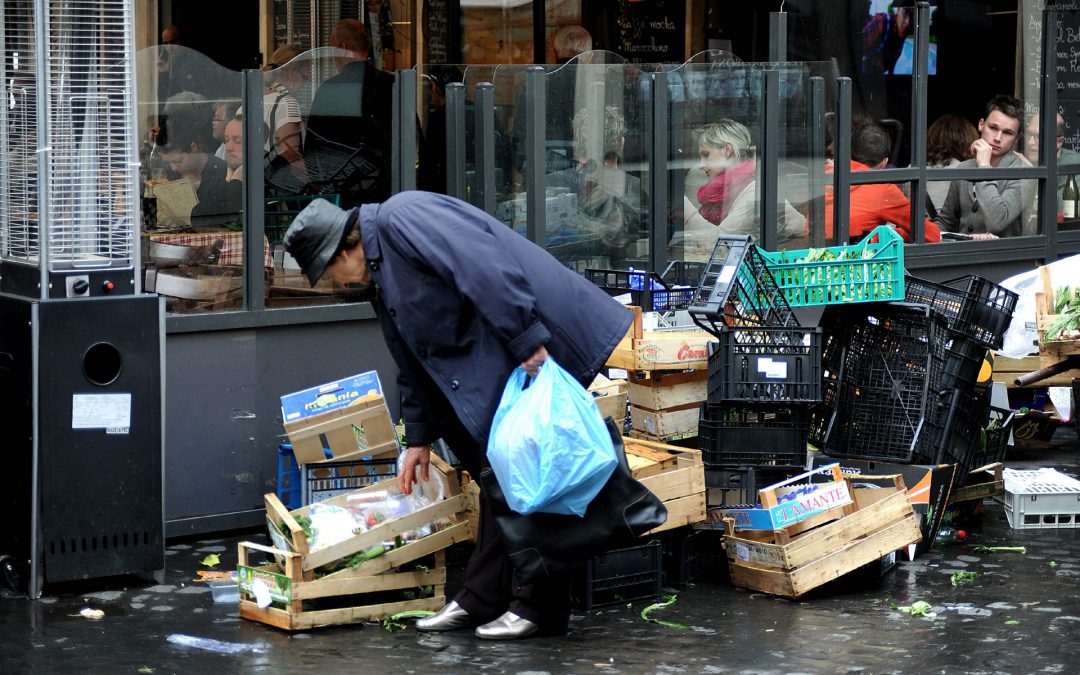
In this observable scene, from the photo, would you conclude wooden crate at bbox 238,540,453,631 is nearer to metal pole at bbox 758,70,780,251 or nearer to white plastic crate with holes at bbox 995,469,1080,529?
white plastic crate with holes at bbox 995,469,1080,529

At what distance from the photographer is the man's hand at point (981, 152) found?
1072 centimetres

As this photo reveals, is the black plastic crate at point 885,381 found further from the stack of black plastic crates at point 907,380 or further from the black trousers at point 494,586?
the black trousers at point 494,586

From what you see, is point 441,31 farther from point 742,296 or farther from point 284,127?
point 742,296

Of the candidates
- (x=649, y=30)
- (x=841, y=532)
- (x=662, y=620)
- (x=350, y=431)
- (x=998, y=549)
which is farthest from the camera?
(x=649, y=30)

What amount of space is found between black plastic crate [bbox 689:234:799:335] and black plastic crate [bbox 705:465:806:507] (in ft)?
2.07

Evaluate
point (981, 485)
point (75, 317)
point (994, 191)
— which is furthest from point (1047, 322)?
point (75, 317)

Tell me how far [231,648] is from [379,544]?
2.29ft

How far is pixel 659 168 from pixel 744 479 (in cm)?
265

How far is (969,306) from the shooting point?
23.6ft

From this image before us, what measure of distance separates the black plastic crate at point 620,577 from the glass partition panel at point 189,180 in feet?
8.16

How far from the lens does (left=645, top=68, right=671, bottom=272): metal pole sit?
8.24m

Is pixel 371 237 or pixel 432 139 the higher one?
pixel 432 139

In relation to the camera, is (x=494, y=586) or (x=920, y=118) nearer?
(x=494, y=586)

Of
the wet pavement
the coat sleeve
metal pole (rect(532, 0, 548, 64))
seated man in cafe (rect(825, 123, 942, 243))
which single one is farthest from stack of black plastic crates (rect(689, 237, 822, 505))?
metal pole (rect(532, 0, 548, 64))
